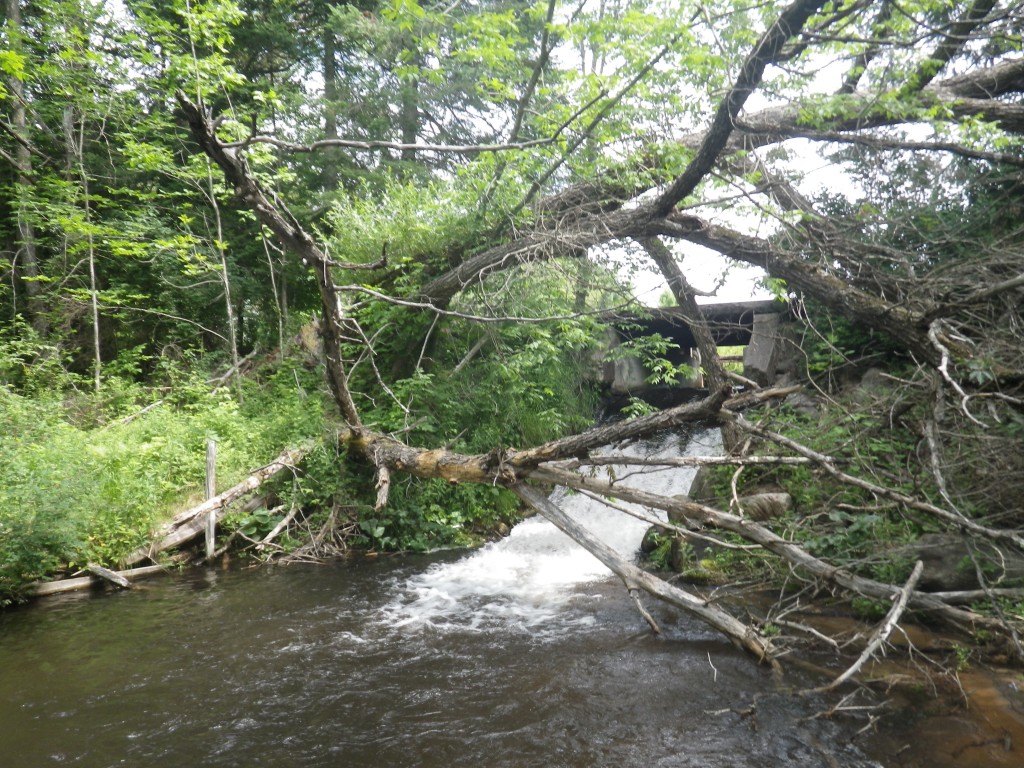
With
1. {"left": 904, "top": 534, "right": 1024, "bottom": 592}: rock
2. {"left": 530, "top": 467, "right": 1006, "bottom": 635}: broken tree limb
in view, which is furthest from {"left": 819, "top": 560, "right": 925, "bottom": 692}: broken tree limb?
{"left": 904, "top": 534, "right": 1024, "bottom": 592}: rock

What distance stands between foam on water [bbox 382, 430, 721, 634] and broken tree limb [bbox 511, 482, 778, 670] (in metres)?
0.72

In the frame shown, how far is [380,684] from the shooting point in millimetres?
4906

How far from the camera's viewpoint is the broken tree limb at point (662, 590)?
16.9 ft

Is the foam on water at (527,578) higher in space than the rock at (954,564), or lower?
lower

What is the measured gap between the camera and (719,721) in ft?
14.3

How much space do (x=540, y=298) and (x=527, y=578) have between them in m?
4.26

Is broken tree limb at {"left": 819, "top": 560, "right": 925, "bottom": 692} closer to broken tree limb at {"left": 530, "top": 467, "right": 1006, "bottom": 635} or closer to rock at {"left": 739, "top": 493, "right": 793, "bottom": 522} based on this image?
broken tree limb at {"left": 530, "top": 467, "right": 1006, "bottom": 635}

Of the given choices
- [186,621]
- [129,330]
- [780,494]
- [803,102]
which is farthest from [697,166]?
[129,330]

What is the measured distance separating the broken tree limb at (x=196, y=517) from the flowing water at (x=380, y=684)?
427mm

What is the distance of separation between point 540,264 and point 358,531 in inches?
176

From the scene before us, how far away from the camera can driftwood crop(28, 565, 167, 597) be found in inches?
252

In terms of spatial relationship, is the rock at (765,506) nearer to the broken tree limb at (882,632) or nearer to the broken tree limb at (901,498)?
the broken tree limb at (901,498)

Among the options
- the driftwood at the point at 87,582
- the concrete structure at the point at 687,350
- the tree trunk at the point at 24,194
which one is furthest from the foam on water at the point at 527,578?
the tree trunk at the point at 24,194

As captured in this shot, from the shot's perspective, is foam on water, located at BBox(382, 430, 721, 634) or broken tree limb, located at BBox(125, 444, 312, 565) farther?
broken tree limb, located at BBox(125, 444, 312, 565)
